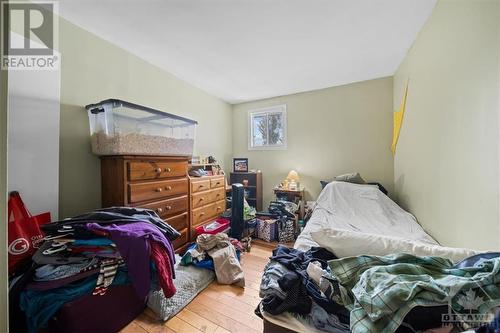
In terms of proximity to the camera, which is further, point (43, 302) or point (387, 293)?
point (43, 302)

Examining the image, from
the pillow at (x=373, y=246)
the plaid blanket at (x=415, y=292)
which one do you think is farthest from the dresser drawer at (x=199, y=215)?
the plaid blanket at (x=415, y=292)

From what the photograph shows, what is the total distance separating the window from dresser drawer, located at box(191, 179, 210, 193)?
1488mm

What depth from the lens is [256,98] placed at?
3.74 meters

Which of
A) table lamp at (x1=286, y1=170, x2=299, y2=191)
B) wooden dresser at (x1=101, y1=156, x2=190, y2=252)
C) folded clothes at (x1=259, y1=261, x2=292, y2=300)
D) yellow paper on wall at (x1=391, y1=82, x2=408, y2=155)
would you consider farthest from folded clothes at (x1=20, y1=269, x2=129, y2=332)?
yellow paper on wall at (x1=391, y1=82, x2=408, y2=155)

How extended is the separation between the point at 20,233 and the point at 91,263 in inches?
20.1

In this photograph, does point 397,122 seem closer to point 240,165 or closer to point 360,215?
point 360,215

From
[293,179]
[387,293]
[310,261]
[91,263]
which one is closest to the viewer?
[387,293]

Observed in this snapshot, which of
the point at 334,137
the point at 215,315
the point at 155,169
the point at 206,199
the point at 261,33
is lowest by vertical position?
the point at 215,315

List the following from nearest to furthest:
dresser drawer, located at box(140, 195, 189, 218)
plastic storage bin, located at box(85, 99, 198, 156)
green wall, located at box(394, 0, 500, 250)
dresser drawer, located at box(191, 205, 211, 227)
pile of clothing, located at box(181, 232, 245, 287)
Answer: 1. green wall, located at box(394, 0, 500, 250)
2. plastic storage bin, located at box(85, 99, 198, 156)
3. pile of clothing, located at box(181, 232, 245, 287)
4. dresser drawer, located at box(140, 195, 189, 218)
5. dresser drawer, located at box(191, 205, 211, 227)

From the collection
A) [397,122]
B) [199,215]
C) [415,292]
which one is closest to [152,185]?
[199,215]

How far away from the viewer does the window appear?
11.8ft

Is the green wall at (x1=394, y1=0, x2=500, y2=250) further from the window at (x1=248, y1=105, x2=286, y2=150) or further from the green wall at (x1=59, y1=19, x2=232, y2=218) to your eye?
the green wall at (x1=59, y1=19, x2=232, y2=218)

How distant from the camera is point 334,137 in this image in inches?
124

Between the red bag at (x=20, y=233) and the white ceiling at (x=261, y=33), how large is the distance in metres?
1.58
